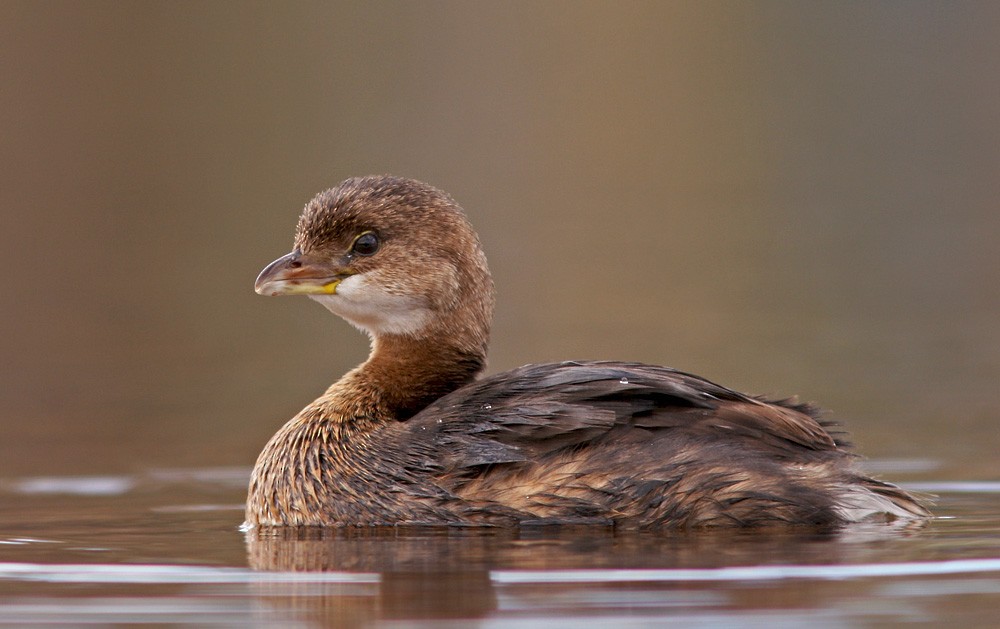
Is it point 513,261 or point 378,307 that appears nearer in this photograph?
point 378,307

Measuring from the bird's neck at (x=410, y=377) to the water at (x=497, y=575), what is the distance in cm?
92

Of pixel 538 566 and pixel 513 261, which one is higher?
pixel 513 261

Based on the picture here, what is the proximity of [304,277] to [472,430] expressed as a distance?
4.31 feet

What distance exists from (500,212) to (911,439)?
73.5ft

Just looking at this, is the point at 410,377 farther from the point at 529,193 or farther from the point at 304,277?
the point at 529,193

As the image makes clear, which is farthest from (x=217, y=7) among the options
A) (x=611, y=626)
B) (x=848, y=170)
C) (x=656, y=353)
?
(x=611, y=626)

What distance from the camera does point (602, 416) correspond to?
312 inches

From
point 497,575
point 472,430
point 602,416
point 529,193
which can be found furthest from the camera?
point 529,193

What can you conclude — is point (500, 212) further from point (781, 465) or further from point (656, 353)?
point (781, 465)

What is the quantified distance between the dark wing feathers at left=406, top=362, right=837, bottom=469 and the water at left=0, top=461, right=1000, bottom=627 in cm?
38

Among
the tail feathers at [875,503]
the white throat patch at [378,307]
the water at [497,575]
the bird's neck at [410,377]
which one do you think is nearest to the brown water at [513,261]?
the water at [497,575]

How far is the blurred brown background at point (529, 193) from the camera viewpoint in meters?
14.4

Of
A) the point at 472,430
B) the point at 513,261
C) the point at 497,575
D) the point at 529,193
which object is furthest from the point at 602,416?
the point at 529,193

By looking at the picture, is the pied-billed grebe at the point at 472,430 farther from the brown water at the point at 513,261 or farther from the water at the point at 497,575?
the brown water at the point at 513,261
